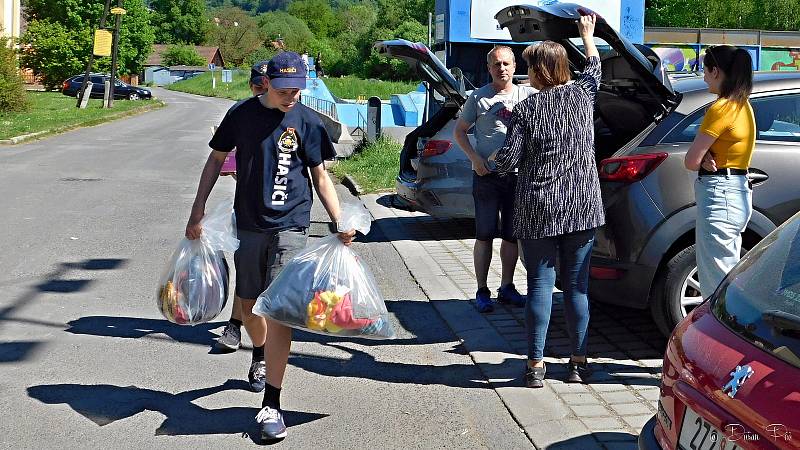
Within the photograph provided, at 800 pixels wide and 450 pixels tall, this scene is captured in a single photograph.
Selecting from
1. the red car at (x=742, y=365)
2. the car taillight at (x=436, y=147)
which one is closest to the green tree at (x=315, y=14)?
the car taillight at (x=436, y=147)

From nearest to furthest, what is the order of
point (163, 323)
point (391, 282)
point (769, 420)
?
1. point (769, 420)
2. point (163, 323)
3. point (391, 282)

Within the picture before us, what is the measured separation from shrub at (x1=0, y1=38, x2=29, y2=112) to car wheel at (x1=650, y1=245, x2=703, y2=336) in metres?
30.1

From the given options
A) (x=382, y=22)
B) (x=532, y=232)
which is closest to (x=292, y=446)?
(x=532, y=232)

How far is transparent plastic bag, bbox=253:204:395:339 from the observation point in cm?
435

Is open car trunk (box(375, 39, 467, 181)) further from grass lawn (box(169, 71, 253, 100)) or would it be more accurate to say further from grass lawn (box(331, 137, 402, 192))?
grass lawn (box(169, 71, 253, 100))

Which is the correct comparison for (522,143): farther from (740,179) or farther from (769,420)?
(769,420)

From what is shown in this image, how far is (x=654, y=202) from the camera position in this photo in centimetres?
543

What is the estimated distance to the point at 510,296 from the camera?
6.93 meters

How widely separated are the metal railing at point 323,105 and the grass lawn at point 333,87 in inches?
363

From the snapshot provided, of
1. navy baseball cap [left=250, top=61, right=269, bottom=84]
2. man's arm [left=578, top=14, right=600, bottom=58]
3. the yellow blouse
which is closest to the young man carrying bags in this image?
navy baseball cap [left=250, top=61, right=269, bottom=84]

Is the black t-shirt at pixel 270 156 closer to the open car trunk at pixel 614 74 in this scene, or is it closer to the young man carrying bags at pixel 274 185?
the young man carrying bags at pixel 274 185

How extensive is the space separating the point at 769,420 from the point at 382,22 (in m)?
83.5

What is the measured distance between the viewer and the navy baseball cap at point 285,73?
4.38 meters

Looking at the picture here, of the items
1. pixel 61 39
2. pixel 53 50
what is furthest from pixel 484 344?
pixel 53 50
